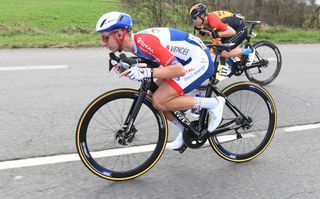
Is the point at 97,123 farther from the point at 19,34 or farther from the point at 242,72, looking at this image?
the point at 19,34

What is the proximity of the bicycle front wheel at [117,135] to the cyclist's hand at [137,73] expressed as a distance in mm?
284

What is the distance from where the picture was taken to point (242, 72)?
25.0 ft

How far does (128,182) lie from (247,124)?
143 cm

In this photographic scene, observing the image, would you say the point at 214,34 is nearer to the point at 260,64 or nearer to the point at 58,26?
the point at 260,64

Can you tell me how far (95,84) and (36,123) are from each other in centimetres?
209

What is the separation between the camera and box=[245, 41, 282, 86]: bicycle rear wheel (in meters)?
7.78

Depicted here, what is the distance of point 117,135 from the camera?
4.01 m

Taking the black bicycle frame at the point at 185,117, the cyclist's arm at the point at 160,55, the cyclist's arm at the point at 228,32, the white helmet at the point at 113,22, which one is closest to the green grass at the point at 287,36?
the cyclist's arm at the point at 228,32

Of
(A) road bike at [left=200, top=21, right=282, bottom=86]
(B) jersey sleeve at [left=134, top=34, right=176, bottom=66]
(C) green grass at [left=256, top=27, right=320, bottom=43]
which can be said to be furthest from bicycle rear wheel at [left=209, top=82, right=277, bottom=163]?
(C) green grass at [left=256, top=27, right=320, bottom=43]

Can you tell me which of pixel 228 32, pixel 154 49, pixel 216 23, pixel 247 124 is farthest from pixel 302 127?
pixel 154 49

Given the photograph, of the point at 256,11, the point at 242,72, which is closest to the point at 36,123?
the point at 242,72

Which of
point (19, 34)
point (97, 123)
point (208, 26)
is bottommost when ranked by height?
point (19, 34)

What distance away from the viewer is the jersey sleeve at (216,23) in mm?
7117

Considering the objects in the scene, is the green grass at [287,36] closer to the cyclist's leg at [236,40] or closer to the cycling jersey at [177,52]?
the cyclist's leg at [236,40]
